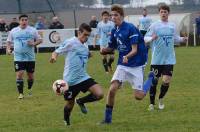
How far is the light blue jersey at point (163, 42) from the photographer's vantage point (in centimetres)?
1312

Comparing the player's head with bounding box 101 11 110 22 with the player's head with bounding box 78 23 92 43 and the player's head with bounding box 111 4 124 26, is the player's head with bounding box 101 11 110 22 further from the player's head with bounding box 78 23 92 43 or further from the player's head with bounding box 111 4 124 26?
the player's head with bounding box 78 23 92 43

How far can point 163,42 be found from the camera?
13.2 m

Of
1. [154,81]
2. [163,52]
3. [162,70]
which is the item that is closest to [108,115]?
[154,81]

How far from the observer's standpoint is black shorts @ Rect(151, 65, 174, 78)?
13.1 meters

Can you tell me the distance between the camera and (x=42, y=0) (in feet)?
140

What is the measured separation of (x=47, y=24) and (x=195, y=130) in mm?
31494

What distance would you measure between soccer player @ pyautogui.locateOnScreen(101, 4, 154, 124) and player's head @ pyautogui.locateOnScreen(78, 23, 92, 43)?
21.4 inches

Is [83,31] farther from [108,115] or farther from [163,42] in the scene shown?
[163,42]

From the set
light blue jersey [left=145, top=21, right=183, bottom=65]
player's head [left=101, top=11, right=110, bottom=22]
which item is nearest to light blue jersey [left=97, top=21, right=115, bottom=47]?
player's head [left=101, top=11, right=110, bottom=22]

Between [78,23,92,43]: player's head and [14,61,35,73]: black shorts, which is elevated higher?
[78,23,92,43]: player's head

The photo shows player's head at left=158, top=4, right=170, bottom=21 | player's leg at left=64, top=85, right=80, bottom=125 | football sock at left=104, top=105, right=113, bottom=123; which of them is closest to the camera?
player's leg at left=64, top=85, right=80, bottom=125

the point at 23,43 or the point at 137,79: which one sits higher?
the point at 23,43

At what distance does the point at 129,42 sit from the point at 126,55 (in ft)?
0.89

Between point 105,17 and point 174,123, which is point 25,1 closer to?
point 105,17
